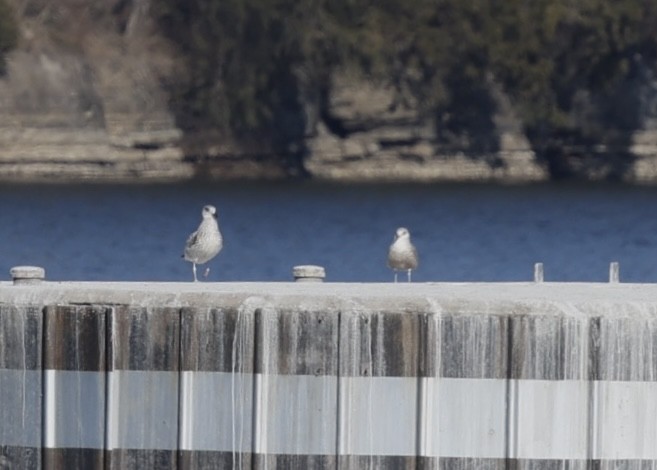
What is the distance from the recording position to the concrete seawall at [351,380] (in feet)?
27.3

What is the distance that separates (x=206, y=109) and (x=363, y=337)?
196 ft

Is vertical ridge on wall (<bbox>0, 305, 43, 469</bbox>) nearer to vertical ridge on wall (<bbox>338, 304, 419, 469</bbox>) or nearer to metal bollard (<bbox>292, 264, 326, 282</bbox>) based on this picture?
vertical ridge on wall (<bbox>338, 304, 419, 469</bbox>)

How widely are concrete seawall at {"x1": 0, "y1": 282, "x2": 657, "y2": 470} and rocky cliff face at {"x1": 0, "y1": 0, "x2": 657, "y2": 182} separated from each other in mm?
54507

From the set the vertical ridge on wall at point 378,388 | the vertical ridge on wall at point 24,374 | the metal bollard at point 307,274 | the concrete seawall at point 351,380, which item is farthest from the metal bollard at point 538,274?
the vertical ridge on wall at point 24,374

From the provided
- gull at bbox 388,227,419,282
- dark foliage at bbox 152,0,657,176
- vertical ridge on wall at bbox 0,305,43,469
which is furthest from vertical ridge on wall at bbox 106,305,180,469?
dark foliage at bbox 152,0,657,176

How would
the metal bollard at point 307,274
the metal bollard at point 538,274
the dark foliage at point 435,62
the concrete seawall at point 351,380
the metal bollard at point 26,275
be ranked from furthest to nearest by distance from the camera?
the dark foliage at point 435,62, the metal bollard at point 538,274, the metal bollard at point 307,274, the metal bollard at point 26,275, the concrete seawall at point 351,380

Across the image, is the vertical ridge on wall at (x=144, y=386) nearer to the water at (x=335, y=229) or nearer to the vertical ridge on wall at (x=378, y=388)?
the vertical ridge on wall at (x=378, y=388)

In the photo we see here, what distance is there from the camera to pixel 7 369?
28.1 feet

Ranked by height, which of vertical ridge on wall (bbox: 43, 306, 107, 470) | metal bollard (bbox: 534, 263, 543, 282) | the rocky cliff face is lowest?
vertical ridge on wall (bbox: 43, 306, 107, 470)

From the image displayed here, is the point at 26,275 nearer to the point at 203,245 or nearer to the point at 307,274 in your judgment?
the point at 307,274

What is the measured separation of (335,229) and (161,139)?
2145 cm

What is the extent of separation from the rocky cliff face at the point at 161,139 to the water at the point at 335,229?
2.72m

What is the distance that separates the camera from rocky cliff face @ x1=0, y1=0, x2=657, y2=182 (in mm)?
63812

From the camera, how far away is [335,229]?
45500mm
